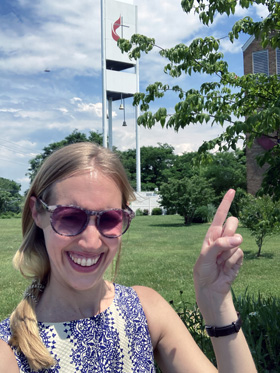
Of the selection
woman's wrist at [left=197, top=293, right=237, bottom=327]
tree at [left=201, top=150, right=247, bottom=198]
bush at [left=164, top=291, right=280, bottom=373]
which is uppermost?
tree at [left=201, top=150, right=247, bottom=198]

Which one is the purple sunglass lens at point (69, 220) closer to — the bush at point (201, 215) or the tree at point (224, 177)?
the bush at point (201, 215)

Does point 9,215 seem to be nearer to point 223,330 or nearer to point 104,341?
point 104,341

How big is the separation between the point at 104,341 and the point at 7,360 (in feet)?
1.18

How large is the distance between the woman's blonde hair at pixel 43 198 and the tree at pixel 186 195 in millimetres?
23906

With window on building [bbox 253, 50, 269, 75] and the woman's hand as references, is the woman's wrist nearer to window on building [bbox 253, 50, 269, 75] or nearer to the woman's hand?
the woman's hand

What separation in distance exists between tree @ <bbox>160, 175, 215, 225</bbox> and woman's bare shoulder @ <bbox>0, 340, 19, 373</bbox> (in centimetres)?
2424

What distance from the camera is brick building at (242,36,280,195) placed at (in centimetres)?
2473

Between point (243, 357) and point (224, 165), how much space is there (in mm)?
37870

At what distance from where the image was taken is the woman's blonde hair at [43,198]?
4.75 feet

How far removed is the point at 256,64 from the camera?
1010 inches

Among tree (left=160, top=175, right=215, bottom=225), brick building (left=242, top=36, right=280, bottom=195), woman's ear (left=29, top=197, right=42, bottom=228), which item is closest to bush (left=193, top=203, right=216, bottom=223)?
tree (left=160, top=175, right=215, bottom=225)

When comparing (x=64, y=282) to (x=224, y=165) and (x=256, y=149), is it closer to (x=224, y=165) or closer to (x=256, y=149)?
(x=256, y=149)

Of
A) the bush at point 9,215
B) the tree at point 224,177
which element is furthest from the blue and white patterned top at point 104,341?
the bush at point 9,215

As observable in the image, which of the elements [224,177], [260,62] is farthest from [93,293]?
[224,177]
